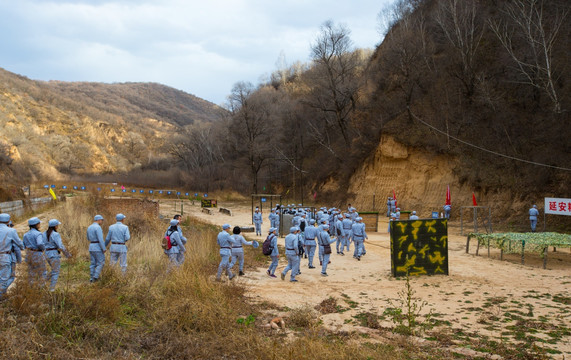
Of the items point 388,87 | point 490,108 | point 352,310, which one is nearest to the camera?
point 352,310

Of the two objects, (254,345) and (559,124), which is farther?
(559,124)

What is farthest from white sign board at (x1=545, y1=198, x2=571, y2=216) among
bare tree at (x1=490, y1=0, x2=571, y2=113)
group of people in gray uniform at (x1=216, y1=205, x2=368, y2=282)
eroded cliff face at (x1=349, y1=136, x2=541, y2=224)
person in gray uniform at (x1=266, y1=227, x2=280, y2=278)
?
person in gray uniform at (x1=266, y1=227, x2=280, y2=278)

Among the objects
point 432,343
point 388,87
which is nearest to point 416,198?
point 388,87

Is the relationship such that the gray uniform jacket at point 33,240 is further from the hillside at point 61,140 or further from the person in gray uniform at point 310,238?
the hillside at point 61,140

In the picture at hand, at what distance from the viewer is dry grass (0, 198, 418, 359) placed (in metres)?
6.12

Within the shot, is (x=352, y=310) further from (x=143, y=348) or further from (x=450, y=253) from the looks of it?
(x=450, y=253)

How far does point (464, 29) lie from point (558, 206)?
21492mm

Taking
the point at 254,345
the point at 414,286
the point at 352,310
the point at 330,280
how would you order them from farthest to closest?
the point at 330,280, the point at 414,286, the point at 352,310, the point at 254,345

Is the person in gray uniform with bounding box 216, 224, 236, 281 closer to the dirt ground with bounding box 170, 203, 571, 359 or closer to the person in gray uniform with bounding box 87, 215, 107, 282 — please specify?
the dirt ground with bounding box 170, 203, 571, 359

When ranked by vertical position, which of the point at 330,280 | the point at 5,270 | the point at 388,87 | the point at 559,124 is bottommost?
the point at 330,280

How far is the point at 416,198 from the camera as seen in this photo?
3266 centimetres

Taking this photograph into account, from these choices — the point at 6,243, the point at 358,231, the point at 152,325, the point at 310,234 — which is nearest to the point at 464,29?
the point at 358,231

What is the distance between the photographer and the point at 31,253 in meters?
8.10

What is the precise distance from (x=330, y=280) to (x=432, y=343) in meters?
6.15
